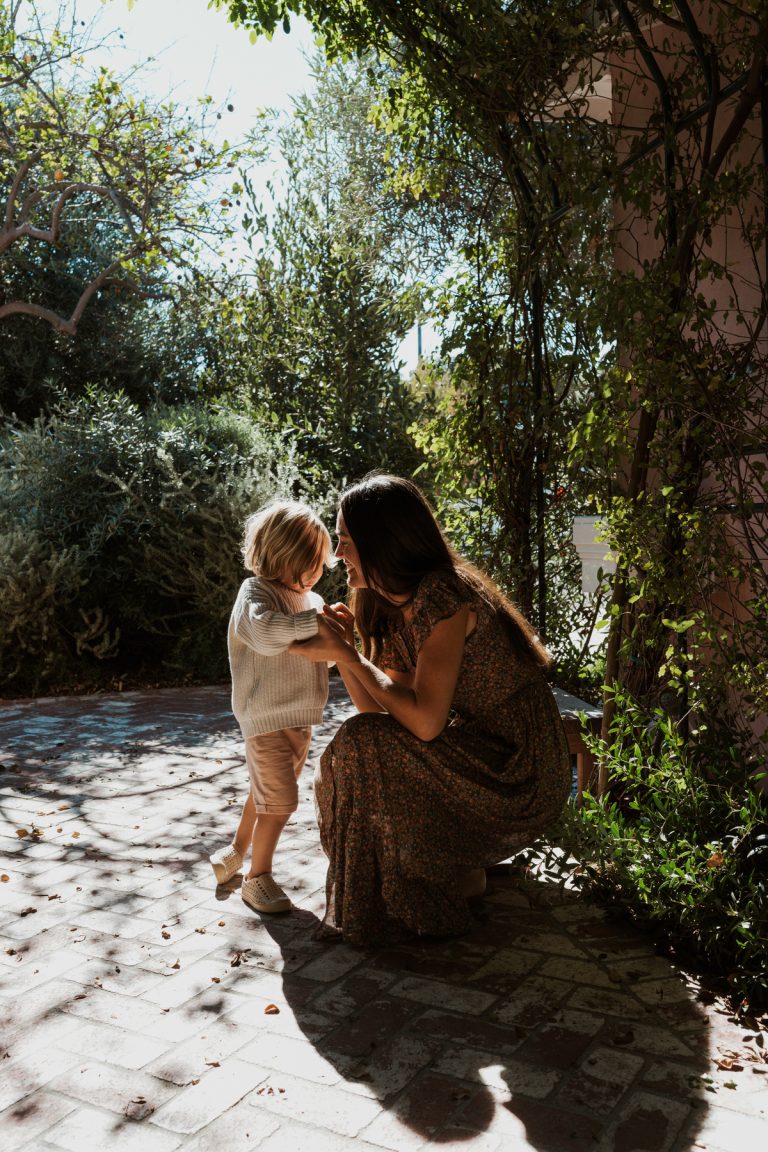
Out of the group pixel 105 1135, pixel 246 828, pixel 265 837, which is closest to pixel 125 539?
pixel 246 828

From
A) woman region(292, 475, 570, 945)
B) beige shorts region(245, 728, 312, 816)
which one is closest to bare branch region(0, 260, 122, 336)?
beige shorts region(245, 728, 312, 816)

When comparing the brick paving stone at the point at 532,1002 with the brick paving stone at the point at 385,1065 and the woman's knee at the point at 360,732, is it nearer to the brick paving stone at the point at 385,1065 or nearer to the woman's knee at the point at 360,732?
the brick paving stone at the point at 385,1065

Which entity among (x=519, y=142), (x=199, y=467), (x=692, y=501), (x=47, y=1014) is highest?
(x=519, y=142)

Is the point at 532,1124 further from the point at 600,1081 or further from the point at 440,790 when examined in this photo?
the point at 440,790

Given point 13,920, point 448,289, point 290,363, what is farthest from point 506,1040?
point 290,363

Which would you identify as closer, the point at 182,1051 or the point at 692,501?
the point at 182,1051

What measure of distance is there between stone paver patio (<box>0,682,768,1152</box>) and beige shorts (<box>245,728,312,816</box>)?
40cm

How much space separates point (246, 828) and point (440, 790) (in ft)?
3.40

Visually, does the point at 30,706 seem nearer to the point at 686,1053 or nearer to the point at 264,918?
the point at 264,918

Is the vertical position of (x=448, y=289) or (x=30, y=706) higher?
(x=448, y=289)

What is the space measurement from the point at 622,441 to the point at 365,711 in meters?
1.37

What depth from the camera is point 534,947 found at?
347 cm

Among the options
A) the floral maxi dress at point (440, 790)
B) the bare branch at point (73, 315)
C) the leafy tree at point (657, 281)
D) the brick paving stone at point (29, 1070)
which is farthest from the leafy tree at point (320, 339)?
the brick paving stone at point (29, 1070)

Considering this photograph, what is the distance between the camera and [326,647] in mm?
3400
